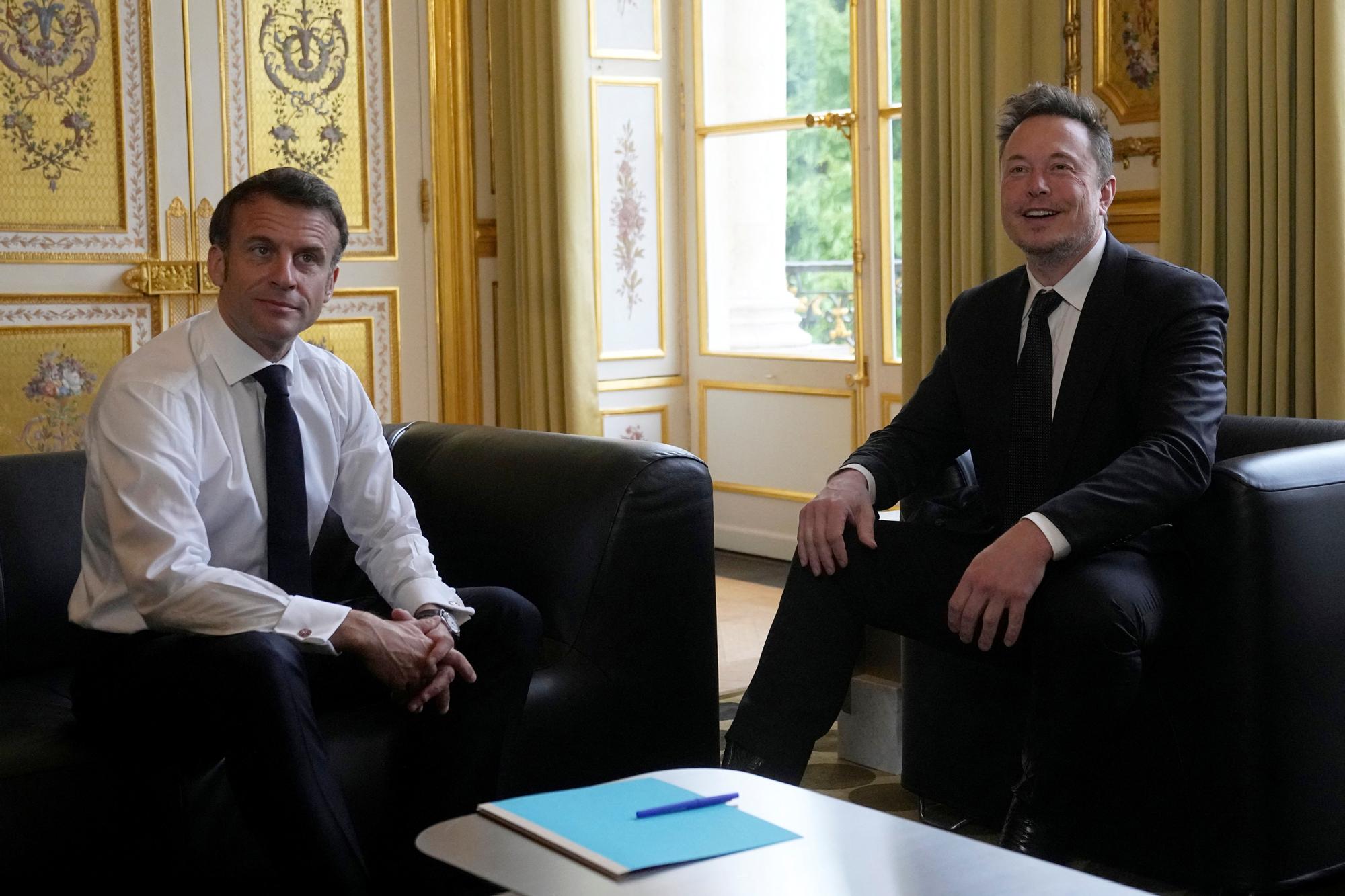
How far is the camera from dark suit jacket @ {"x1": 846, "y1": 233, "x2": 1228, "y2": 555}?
200 centimetres

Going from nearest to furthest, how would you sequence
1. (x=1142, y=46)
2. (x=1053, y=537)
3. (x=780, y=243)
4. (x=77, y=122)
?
1. (x=1053, y=537)
2. (x=1142, y=46)
3. (x=77, y=122)
4. (x=780, y=243)

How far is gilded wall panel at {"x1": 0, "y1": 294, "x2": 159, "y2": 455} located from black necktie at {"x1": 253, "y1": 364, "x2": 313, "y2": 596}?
2.63 metres

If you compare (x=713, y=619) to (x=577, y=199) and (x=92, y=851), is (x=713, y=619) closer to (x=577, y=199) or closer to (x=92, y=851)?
(x=92, y=851)

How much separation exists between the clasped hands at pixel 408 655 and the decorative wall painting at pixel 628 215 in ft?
11.2

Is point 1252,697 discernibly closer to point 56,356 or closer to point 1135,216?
point 1135,216

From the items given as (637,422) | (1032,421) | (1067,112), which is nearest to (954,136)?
(1067,112)

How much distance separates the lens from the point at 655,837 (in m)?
1.36

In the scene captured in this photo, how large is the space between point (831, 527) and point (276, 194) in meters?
0.95

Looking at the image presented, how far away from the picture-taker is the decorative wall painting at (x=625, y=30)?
5.16 m

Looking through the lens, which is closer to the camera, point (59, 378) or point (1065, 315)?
point (1065, 315)

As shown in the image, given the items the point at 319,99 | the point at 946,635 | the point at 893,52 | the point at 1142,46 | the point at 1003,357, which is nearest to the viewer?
the point at 946,635

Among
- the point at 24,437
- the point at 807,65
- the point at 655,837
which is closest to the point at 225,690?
the point at 655,837

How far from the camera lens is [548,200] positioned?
508 centimetres

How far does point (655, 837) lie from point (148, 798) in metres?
0.82
